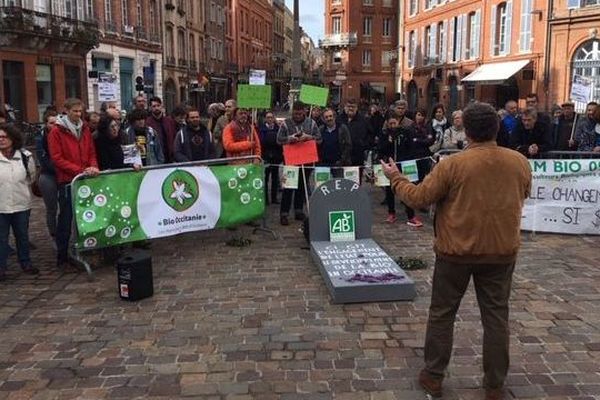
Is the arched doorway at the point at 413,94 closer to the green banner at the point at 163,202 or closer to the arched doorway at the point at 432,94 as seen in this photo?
the arched doorway at the point at 432,94

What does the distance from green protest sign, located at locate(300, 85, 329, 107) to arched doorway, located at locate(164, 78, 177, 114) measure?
33.2 metres

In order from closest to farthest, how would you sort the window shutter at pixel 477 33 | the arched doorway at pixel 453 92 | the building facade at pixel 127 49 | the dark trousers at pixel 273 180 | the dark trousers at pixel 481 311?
1. the dark trousers at pixel 481 311
2. the dark trousers at pixel 273 180
3. the building facade at pixel 127 49
4. the window shutter at pixel 477 33
5. the arched doorway at pixel 453 92

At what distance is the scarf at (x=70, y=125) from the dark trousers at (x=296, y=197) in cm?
356

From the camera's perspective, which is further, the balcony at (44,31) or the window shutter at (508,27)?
the window shutter at (508,27)

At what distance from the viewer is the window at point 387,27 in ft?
205

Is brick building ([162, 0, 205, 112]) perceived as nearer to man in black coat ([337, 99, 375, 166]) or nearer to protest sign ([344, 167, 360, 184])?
man in black coat ([337, 99, 375, 166])

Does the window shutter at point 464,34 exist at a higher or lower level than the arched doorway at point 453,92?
higher

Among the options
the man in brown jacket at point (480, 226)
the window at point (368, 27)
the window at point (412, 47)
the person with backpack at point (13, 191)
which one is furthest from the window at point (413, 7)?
the man in brown jacket at point (480, 226)

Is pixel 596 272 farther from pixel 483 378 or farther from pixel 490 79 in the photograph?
pixel 490 79

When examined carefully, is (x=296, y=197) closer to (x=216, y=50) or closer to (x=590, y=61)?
(x=590, y=61)

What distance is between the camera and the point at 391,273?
6.08 metres

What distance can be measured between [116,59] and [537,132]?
2864 centimetres

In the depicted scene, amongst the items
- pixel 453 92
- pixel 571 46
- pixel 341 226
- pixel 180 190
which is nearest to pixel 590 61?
pixel 571 46

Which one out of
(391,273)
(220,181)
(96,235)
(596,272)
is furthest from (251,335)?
(596,272)
